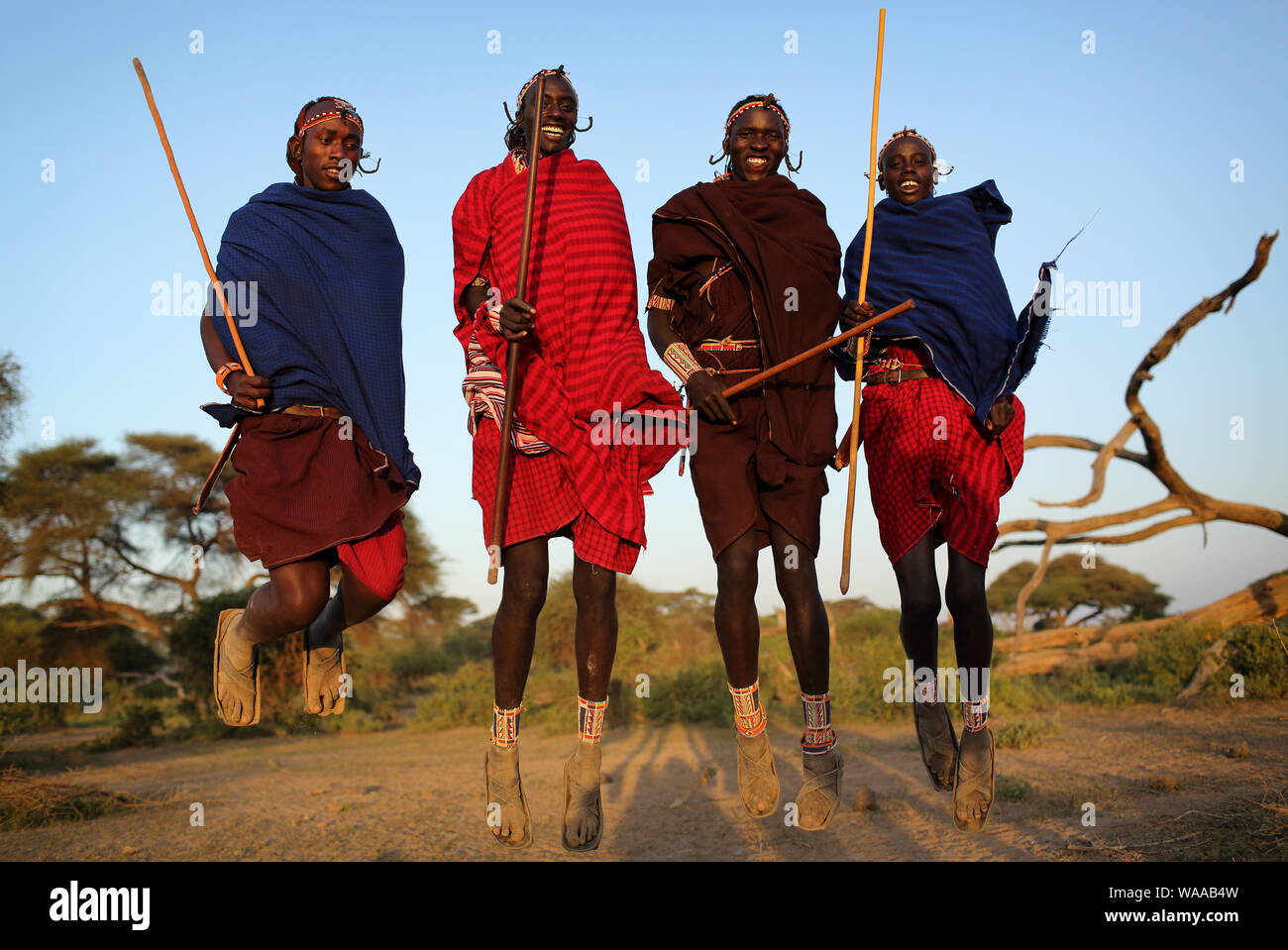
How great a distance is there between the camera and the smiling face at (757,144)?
550 cm

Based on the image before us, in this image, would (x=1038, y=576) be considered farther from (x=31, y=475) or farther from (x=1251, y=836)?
(x=31, y=475)

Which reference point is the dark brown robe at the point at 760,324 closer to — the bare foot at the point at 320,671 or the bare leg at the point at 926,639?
the bare leg at the point at 926,639

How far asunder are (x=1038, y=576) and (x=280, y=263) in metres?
11.4

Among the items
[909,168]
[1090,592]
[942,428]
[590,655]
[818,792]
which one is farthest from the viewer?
[1090,592]

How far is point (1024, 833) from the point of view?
28.6ft

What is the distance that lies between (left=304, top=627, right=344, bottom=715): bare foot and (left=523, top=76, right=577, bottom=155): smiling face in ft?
9.35

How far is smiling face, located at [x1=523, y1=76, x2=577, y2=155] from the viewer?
5129 millimetres

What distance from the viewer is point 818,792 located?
520 centimetres

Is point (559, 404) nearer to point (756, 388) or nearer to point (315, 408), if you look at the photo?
point (756, 388)

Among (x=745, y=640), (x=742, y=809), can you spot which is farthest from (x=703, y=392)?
(x=742, y=809)

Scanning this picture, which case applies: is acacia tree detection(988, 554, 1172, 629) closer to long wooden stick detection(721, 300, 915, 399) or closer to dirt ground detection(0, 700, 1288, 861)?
dirt ground detection(0, 700, 1288, 861)

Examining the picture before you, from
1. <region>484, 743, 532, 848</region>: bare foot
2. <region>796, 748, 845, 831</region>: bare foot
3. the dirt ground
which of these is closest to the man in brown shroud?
<region>796, 748, 845, 831</region>: bare foot

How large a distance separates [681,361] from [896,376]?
134 centimetres
